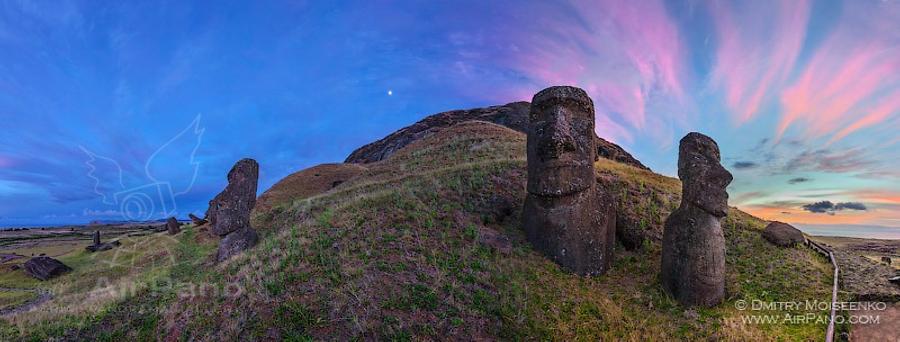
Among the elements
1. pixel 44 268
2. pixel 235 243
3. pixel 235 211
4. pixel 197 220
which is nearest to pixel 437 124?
pixel 197 220

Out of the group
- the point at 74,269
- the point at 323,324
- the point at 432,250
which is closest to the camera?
the point at 323,324

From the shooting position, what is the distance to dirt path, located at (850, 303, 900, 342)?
27.1 ft

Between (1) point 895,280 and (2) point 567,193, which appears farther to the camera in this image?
(1) point 895,280

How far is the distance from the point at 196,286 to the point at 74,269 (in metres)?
23.9

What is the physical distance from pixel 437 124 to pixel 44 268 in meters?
58.5

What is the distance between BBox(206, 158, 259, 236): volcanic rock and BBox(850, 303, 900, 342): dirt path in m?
21.2

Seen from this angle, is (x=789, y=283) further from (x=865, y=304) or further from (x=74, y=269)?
(x=74, y=269)

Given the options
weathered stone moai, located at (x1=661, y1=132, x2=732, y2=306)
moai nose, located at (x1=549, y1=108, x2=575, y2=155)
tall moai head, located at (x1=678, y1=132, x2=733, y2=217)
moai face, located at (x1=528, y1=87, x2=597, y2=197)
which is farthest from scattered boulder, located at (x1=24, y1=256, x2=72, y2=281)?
tall moai head, located at (x1=678, y1=132, x2=733, y2=217)

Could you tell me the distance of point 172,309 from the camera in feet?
31.5

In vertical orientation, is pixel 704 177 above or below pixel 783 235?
above

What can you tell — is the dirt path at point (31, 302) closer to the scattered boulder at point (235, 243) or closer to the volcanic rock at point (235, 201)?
the scattered boulder at point (235, 243)

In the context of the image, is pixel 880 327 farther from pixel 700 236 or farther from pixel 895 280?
pixel 700 236

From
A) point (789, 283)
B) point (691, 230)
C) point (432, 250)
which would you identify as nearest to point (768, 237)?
point (789, 283)

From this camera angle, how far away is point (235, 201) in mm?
17922
